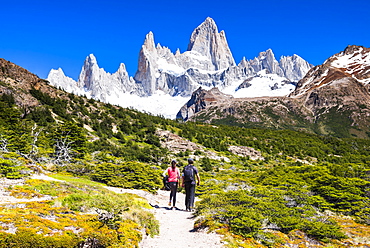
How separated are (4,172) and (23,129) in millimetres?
12703

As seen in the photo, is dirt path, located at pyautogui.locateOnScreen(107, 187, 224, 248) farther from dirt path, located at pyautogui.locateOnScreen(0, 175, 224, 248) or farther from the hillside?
the hillside

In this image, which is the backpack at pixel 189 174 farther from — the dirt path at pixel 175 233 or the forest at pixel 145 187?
the dirt path at pixel 175 233

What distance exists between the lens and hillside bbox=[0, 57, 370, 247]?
943cm

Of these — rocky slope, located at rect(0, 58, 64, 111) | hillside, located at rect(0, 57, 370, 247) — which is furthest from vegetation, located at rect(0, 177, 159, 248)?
rocky slope, located at rect(0, 58, 64, 111)

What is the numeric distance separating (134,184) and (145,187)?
90cm

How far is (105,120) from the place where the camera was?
49.2 meters

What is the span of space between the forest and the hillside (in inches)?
2.3

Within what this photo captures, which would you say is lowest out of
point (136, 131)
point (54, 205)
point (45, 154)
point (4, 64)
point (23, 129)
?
point (54, 205)

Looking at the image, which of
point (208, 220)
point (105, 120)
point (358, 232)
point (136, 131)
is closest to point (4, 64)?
point (105, 120)

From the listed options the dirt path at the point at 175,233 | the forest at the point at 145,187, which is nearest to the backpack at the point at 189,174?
the forest at the point at 145,187

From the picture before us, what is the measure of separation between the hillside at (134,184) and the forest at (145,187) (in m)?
0.06

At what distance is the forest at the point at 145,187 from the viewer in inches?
386

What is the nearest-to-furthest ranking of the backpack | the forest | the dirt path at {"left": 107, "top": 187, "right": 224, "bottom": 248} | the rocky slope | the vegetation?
the vegetation
the dirt path at {"left": 107, "top": 187, "right": 224, "bottom": 248}
the forest
the backpack
the rocky slope

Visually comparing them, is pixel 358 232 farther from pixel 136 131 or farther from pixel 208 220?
pixel 136 131
